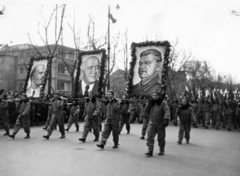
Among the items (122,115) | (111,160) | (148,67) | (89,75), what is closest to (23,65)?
(89,75)

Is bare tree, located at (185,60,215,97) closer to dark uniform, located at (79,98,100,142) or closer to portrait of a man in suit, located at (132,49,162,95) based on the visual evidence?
portrait of a man in suit, located at (132,49,162,95)

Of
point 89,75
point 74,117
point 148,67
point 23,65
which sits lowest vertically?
point 74,117

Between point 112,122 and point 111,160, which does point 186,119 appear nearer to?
point 112,122

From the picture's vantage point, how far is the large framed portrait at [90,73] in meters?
20.6

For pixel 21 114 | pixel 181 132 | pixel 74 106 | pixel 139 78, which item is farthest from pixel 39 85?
pixel 181 132

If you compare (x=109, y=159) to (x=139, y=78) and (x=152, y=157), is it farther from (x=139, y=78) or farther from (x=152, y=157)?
(x=139, y=78)

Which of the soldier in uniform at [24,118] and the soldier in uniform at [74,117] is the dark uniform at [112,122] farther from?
the soldier in uniform at [74,117]

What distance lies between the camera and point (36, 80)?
2125 centimetres

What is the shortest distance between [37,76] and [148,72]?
7670 millimetres

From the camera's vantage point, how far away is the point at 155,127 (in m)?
9.02

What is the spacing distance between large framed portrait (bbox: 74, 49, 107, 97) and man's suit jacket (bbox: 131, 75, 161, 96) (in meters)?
2.31

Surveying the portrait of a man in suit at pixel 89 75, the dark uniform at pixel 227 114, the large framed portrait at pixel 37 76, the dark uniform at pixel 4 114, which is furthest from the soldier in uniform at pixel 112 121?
the dark uniform at pixel 227 114

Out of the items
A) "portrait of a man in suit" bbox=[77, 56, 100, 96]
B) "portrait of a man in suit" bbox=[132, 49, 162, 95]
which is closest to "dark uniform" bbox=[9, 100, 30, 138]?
"portrait of a man in suit" bbox=[77, 56, 100, 96]

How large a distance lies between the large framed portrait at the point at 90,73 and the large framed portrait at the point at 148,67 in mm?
2041
